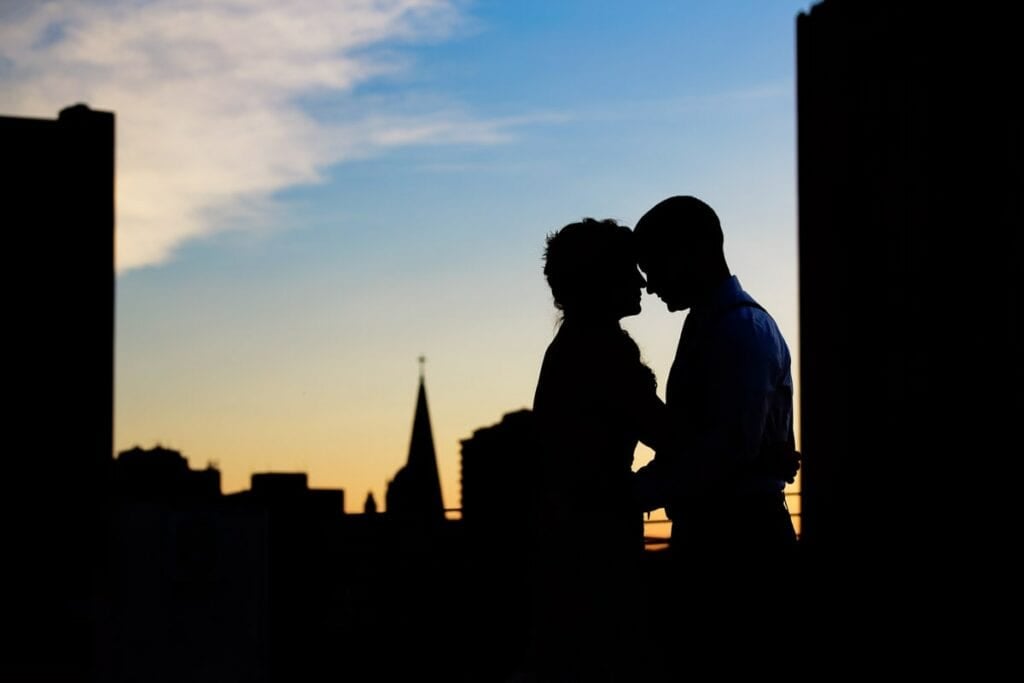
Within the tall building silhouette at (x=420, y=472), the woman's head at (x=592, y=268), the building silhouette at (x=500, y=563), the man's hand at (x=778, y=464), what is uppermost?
the tall building silhouette at (x=420, y=472)

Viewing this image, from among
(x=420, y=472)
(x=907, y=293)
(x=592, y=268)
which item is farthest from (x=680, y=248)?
(x=420, y=472)

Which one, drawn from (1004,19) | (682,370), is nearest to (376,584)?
(682,370)

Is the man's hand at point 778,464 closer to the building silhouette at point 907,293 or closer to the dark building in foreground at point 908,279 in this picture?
the building silhouette at point 907,293

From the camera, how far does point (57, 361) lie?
6750 cm

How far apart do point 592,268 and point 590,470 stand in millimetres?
640

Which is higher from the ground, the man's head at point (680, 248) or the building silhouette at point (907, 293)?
the building silhouette at point (907, 293)

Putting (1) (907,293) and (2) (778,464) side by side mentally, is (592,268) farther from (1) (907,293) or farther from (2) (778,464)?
(1) (907,293)

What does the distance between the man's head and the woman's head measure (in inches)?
2.3

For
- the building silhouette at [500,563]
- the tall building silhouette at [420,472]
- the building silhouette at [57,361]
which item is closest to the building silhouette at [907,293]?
the building silhouette at [57,361]

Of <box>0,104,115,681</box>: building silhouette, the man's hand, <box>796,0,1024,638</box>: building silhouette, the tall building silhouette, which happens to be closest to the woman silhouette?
the man's hand

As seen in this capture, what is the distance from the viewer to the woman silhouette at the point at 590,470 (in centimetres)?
508

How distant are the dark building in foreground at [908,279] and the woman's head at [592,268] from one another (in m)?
48.9

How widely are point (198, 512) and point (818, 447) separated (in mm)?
40038

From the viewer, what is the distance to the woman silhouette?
508 centimetres
